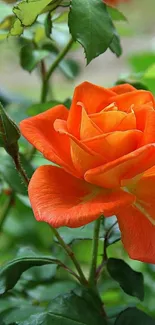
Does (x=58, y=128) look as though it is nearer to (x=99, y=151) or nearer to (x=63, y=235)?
(x=99, y=151)

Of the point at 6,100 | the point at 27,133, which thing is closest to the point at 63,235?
the point at 27,133

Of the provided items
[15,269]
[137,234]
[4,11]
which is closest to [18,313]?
[15,269]

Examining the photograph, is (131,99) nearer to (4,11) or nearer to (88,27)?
(88,27)

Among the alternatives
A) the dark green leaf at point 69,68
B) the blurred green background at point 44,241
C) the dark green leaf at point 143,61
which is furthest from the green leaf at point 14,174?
the dark green leaf at point 143,61

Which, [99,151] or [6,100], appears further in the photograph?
[6,100]

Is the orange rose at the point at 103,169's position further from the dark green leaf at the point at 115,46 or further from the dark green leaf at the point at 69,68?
the dark green leaf at the point at 69,68

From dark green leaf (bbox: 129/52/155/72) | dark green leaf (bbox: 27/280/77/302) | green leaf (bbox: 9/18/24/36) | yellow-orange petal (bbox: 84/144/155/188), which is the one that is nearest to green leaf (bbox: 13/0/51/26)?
green leaf (bbox: 9/18/24/36)
